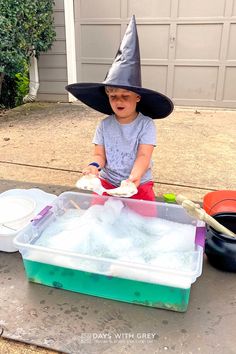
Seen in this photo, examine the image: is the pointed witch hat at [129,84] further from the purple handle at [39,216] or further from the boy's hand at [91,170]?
the purple handle at [39,216]

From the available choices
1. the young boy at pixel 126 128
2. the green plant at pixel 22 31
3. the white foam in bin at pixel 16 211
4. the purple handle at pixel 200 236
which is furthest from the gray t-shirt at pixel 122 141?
the green plant at pixel 22 31

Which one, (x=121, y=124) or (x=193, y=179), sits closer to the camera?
(x=121, y=124)

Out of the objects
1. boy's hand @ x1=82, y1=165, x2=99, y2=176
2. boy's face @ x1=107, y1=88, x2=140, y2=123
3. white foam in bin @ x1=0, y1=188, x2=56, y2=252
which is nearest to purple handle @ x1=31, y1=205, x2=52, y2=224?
white foam in bin @ x1=0, y1=188, x2=56, y2=252

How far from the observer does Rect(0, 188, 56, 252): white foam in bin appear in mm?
1827

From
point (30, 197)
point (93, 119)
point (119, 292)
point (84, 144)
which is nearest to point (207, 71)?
point (93, 119)

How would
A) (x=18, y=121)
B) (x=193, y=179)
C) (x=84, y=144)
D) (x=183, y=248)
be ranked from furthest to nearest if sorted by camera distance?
(x=18, y=121), (x=84, y=144), (x=193, y=179), (x=183, y=248)

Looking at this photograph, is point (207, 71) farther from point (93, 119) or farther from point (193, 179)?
point (193, 179)

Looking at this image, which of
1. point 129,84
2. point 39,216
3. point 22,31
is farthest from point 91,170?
point 22,31

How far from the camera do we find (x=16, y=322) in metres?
1.43

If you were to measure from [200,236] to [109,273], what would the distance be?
0.44 metres

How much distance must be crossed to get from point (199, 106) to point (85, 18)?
2144 mm

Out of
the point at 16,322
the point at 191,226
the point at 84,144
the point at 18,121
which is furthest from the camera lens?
the point at 18,121

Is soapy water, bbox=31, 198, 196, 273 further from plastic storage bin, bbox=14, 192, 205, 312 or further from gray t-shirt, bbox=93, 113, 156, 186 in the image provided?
gray t-shirt, bbox=93, 113, 156, 186

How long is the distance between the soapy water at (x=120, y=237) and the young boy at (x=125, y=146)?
0.92 feet
